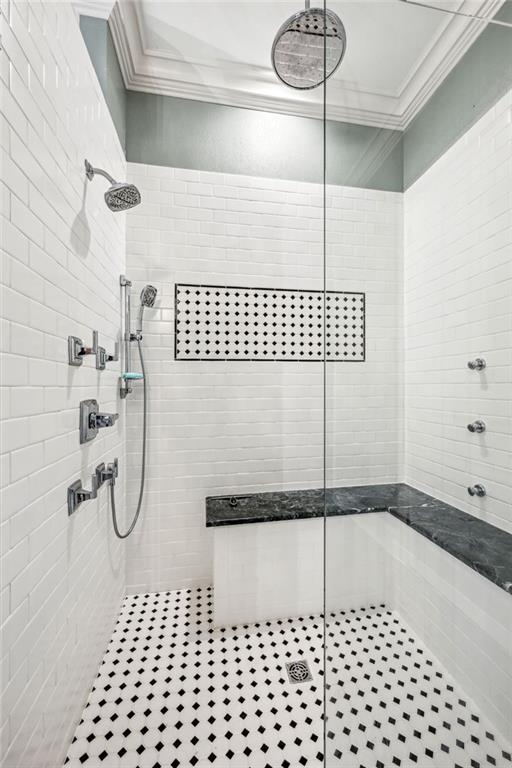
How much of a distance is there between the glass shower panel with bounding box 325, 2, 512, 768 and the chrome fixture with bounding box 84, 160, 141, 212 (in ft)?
2.68

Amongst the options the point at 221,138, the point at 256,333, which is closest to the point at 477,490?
the point at 256,333

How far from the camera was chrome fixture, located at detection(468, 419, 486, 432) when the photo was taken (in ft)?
3.05

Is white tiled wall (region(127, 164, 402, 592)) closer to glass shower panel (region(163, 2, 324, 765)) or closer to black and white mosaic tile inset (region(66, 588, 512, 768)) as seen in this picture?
glass shower panel (region(163, 2, 324, 765))

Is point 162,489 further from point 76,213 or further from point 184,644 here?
point 76,213

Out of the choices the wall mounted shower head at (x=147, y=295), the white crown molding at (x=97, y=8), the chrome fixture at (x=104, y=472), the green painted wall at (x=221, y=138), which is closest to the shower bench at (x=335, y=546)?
the chrome fixture at (x=104, y=472)

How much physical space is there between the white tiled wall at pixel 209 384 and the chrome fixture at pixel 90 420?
64 centimetres

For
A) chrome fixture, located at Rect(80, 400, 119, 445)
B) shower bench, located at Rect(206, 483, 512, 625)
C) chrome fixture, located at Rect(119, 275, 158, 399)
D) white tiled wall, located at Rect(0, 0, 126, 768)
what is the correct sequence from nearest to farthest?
white tiled wall, located at Rect(0, 0, 126, 768)
shower bench, located at Rect(206, 483, 512, 625)
chrome fixture, located at Rect(80, 400, 119, 445)
chrome fixture, located at Rect(119, 275, 158, 399)

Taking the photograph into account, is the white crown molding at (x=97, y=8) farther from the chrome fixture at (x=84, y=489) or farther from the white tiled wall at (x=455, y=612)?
the white tiled wall at (x=455, y=612)

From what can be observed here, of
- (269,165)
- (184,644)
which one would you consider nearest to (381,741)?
(184,644)

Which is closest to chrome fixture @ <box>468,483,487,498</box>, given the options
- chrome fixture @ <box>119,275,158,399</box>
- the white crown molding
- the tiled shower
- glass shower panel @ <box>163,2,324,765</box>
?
the tiled shower

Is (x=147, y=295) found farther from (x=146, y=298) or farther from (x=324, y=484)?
(x=324, y=484)

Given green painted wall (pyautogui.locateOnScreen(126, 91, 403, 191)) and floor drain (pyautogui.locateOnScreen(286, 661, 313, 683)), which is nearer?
floor drain (pyautogui.locateOnScreen(286, 661, 313, 683))

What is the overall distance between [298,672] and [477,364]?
4.58 ft

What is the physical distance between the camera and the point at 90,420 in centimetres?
127
